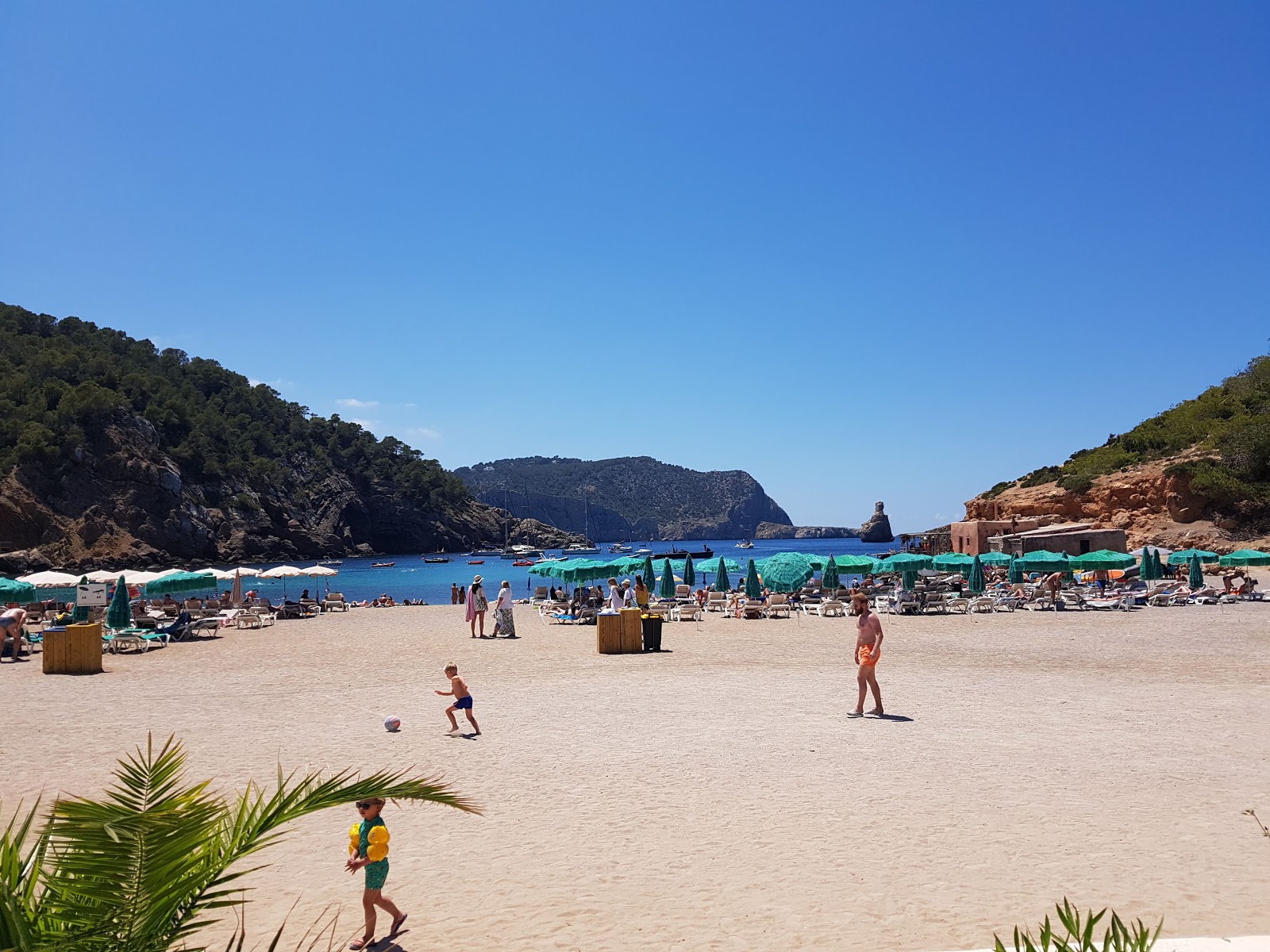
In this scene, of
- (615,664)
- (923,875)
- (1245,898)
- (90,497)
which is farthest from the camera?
(90,497)

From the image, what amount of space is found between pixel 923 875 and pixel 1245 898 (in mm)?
1735

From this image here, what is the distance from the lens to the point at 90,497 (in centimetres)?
7812

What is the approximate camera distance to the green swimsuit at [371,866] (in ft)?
15.9

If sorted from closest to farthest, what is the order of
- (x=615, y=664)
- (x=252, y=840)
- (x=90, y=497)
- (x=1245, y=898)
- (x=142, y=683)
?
(x=252, y=840) < (x=1245, y=898) < (x=142, y=683) < (x=615, y=664) < (x=90, y=497)

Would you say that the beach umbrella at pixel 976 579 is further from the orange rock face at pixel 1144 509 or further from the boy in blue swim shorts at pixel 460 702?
the orange rock face at pixel 1144 509

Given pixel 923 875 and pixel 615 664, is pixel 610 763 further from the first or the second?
pixel 615 664

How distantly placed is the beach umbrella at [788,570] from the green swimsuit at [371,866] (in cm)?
2207

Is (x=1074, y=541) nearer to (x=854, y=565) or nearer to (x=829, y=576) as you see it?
(x=854, y=565)

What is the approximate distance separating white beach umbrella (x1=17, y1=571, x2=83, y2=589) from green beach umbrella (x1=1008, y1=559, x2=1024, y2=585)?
28709mm

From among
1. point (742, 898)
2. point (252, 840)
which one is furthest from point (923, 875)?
point (252, 840)

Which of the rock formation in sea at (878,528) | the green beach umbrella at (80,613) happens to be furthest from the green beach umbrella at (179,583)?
the rock formation in sea at (878,528)

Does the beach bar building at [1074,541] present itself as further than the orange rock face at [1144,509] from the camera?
No

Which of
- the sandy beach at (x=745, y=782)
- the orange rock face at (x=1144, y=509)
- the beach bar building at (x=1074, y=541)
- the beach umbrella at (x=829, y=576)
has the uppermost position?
the orange rock face at (x=1144, y=509)

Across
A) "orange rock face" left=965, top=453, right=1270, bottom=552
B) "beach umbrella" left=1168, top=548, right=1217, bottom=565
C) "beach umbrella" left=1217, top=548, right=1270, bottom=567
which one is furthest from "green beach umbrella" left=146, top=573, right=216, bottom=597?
"orange rock face" left=965, top=453, right=1270, bottom=552
